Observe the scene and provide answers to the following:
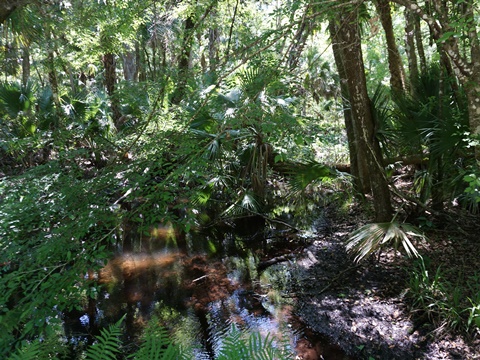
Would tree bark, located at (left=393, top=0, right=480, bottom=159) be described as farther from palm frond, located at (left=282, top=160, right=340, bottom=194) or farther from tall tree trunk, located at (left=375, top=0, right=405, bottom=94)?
tall tree trunk, located at (left=375, top=0, right=405, bottom=94)

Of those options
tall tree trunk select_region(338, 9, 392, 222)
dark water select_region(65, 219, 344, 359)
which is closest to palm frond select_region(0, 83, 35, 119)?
dark water select_region(65, 219, 344, 359)

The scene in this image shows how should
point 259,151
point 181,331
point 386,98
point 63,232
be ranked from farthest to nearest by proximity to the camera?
point 259,151
point 386,98
point 181,331
point 63,232

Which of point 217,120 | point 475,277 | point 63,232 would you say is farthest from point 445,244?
point 63,232

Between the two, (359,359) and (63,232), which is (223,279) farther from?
(63,232)

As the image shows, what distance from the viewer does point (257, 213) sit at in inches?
264

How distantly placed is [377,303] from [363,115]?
2666 mm

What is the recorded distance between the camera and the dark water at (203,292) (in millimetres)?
4379

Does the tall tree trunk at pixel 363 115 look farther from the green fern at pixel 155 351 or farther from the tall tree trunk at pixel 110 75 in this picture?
the tall tree trunk at pixel 110 75

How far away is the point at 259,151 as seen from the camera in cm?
630

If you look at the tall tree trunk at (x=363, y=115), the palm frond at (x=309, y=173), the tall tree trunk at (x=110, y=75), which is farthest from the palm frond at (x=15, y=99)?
the tall tree trunk at (x=363, y=115)

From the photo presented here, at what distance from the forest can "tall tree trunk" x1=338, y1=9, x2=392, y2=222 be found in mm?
28

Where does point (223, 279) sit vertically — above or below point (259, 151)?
below

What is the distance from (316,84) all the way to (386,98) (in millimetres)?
14101

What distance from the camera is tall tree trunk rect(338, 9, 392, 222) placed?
5.19 m
